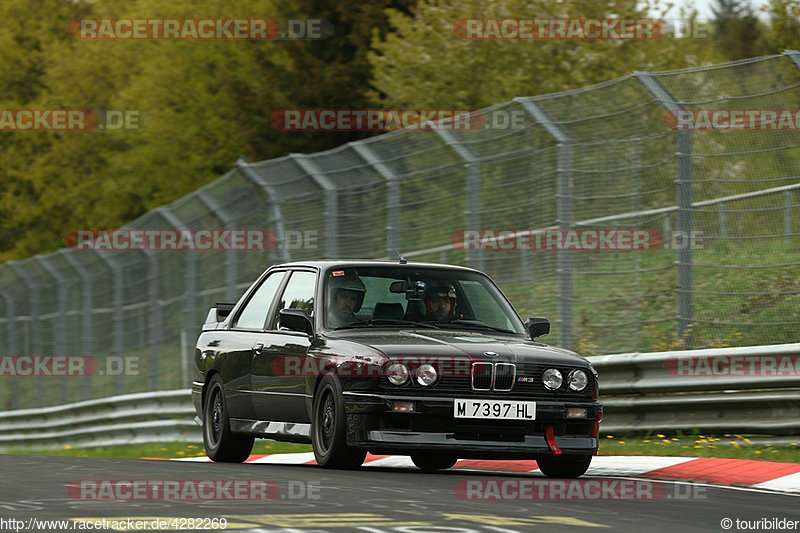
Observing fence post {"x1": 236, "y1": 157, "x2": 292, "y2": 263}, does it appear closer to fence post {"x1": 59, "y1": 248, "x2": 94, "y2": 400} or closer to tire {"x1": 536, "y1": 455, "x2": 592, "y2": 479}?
fence post {"x1": 59, "y1": 248, "x2": 94, "y2": 400}

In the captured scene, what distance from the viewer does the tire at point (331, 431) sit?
1004 cm

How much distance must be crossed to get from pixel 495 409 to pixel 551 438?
46cm

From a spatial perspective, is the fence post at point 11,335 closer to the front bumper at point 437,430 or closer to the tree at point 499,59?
the tree at point 499,59

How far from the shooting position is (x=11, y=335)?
1148 inches

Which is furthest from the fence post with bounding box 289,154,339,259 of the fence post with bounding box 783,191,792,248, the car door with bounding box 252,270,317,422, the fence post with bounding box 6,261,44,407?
the fence post with bounding box 6,261,44,407

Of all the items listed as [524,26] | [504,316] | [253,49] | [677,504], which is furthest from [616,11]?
[677,504]

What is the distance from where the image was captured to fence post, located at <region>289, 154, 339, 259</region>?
17203mm

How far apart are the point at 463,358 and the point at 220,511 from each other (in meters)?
2.88

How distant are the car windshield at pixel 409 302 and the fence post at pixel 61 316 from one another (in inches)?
583

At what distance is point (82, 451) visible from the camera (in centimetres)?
2178

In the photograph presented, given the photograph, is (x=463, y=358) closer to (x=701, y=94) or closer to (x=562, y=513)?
(x=562, y=513)

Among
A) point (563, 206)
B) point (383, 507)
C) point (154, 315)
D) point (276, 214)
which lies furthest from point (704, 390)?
point (154, 315)

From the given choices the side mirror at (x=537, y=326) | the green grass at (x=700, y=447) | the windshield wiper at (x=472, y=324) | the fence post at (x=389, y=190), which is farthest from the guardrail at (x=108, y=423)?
the side mirror at (x=537, y=326)

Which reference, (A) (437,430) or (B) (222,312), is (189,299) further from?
(A) (437,430)
